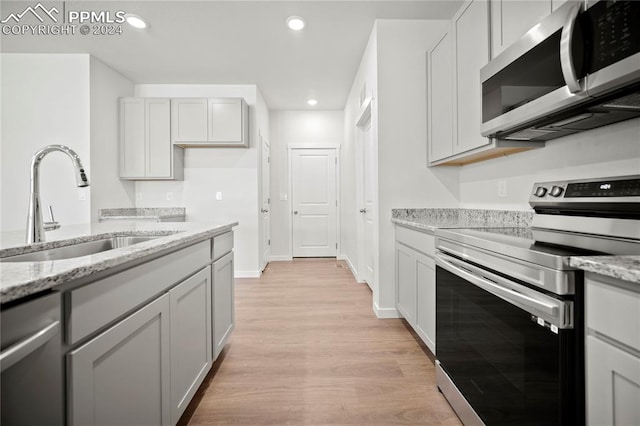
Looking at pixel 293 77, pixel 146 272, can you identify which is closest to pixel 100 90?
pixel 293 77

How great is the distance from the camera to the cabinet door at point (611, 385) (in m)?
0.70

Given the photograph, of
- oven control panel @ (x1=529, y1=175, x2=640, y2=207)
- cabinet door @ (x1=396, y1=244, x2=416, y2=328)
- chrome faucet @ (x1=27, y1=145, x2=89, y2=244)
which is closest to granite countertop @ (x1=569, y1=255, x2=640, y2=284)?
oven control panel @ (x1=529, y1=175, x2=640, y2=207)

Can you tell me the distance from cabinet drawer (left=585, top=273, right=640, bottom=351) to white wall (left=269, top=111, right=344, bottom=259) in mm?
5136

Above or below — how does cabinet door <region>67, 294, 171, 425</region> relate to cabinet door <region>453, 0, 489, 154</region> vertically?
below

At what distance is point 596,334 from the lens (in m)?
0.81

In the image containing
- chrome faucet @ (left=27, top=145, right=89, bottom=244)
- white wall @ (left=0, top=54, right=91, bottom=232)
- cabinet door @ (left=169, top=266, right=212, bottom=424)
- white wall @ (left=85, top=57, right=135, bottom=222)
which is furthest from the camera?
white wall @ (left=85, top=57, right=135, bottom=222)

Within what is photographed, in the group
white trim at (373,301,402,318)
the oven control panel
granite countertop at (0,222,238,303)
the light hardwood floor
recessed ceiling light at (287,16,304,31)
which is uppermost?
recessed ceiling light at (287,16,304,31)

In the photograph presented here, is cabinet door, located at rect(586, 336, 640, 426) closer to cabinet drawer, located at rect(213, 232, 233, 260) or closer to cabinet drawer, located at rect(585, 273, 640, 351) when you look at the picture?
cabinet drawer, located at rect(585, 273, 640, 351)

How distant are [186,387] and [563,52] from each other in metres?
2.11

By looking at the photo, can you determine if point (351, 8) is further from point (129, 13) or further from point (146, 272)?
point (146, 272)

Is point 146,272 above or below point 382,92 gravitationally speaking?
below

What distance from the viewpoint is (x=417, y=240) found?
87.2 inches

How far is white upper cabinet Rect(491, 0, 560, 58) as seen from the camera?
4.82 ft

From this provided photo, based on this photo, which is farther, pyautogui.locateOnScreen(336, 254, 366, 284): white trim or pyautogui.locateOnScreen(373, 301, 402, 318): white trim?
pyautogui.locateOnScreen(336, 254, 366, 284): white trim
